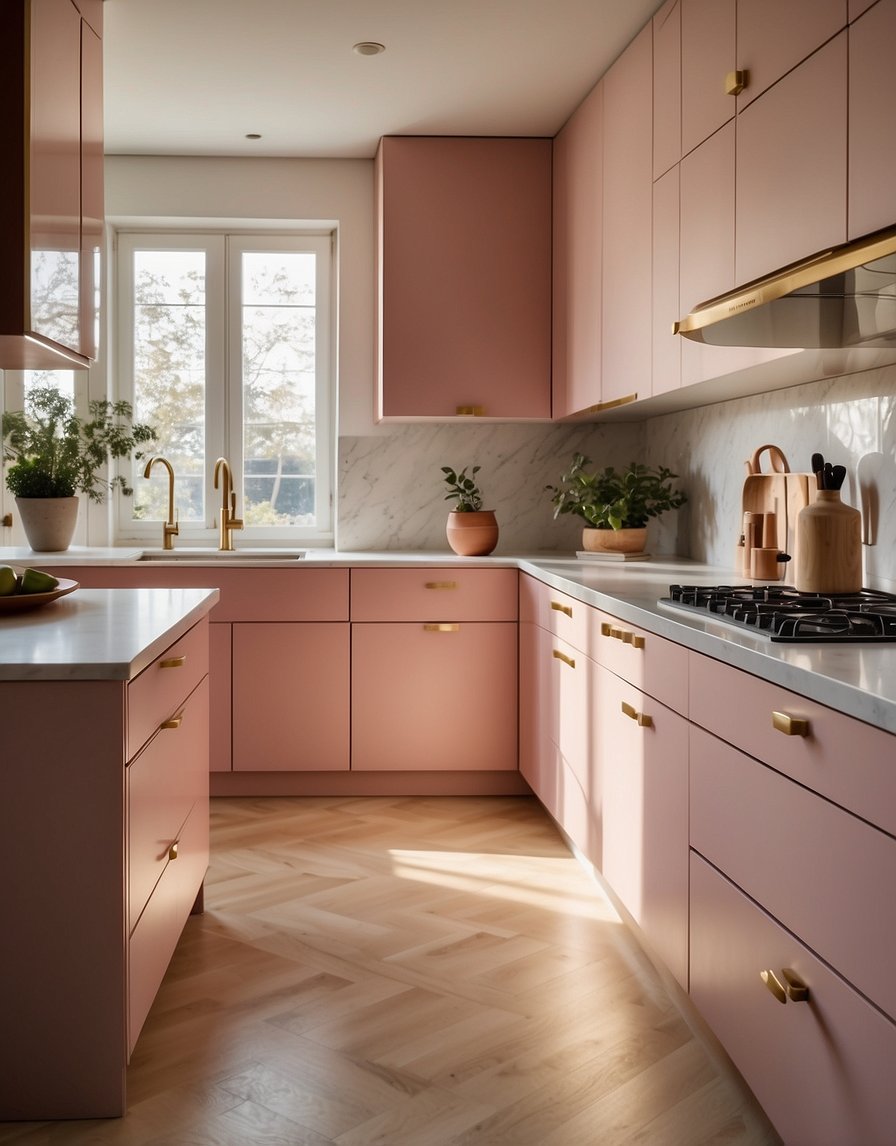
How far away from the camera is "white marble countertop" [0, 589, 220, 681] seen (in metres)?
1.70

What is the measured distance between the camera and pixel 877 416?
246cm

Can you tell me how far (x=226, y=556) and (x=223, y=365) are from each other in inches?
33.8

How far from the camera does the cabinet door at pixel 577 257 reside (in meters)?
3.46

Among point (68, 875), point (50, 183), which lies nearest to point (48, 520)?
point (50, 183)

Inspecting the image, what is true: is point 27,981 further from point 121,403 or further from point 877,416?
point 121,403

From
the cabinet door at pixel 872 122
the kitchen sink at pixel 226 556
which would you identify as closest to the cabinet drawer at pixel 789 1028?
the cabinet door at pixel 872 122

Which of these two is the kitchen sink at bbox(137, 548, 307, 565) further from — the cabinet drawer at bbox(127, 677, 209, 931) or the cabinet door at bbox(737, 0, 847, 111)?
the cabinet door at bbox(737, 0, 847, 111)

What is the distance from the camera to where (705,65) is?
8.30 ft

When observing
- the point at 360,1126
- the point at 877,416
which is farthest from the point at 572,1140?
the point at 877,416

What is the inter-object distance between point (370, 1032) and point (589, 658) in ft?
3.55

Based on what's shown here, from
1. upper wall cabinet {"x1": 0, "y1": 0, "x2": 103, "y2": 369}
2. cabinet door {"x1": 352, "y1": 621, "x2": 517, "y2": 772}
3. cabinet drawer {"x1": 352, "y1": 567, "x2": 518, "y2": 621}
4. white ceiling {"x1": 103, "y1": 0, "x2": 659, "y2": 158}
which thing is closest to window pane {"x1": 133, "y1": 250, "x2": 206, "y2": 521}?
white ceiling {"x1": 103, "y1": 0, "x2": 659, "y2": 158}

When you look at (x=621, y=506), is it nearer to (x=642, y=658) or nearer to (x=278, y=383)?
(x=642, y=658)

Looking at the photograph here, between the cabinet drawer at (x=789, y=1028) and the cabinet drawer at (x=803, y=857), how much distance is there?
0.04m

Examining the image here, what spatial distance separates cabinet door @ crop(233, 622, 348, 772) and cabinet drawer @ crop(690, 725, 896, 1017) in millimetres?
2008
